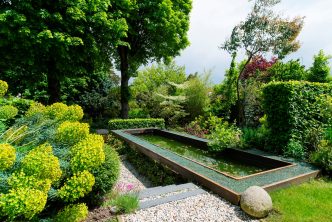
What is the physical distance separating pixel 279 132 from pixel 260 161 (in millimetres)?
1179

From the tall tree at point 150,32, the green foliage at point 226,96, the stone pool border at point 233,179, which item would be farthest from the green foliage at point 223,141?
the tall tree at point 150,32

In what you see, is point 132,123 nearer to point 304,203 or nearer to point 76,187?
point 304,203

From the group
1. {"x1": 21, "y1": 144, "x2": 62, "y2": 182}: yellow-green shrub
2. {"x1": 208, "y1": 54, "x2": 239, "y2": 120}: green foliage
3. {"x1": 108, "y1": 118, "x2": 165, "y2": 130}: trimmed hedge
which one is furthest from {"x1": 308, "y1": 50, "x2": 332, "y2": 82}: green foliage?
{"x1": 21, "y1": 144, "x2": 62, "y2": 182}: yellow-green shrub

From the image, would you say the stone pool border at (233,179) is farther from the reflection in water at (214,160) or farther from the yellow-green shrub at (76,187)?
the yellow-green shrub at (76,187)

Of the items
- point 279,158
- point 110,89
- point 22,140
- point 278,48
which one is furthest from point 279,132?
point 110,89

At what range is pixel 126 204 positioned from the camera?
3.46 meters

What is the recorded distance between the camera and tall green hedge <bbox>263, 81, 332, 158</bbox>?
6422 millimetres

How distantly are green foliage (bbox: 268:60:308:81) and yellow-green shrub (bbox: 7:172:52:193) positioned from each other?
13.3 meters

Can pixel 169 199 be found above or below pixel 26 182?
below

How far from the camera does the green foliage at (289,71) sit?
42.5ft

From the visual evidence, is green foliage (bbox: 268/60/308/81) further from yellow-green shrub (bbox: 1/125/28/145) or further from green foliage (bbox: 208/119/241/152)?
yellow-green shrub (bbox: 1/125/28/145)

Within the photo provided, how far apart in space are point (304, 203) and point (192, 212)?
1.98m

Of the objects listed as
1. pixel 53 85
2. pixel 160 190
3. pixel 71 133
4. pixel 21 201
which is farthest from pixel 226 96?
pixel 21 201

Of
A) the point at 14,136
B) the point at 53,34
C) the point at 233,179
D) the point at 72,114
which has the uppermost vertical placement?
the point at 53,34
